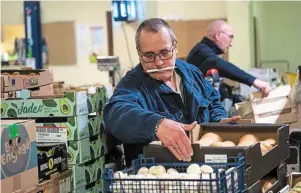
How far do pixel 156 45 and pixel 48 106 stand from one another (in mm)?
640

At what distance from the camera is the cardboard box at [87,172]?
291cm

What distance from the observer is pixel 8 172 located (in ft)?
7.61

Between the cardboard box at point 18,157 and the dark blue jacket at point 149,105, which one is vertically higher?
the dark blue jacket at point 149,105

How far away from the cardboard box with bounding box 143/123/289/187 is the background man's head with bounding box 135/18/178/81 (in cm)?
36

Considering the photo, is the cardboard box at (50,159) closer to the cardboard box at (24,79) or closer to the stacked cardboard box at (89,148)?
the stacked cardboard box at (89,148)

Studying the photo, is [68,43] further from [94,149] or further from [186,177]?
[186,177]

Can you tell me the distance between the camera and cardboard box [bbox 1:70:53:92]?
3104mm

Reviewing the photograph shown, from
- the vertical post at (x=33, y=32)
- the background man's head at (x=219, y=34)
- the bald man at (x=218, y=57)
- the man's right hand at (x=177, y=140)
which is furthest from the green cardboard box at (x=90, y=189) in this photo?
the vertical post at (x=33, y=32)

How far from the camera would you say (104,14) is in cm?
919

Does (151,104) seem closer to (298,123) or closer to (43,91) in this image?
(43,91)

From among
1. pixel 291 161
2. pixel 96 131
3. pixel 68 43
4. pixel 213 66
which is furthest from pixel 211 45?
pixel 68 43

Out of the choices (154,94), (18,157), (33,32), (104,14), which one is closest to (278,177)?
(154,94)

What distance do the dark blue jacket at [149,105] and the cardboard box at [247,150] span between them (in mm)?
175

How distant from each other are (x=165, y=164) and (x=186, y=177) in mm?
245
